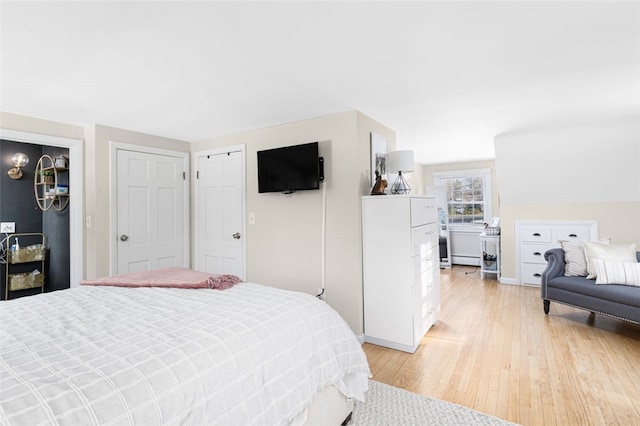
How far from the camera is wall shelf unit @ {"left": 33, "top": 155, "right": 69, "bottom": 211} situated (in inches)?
137

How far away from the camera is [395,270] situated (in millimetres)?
2816

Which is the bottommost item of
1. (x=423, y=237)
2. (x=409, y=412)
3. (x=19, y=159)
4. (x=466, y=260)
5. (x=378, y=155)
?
(x=409, y=412)

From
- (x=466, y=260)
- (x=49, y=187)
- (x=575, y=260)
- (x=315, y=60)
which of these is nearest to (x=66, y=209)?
(x=49, y=187)

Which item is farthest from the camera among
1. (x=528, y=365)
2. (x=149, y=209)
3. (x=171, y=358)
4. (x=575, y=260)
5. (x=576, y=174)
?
(x=576, y=174)

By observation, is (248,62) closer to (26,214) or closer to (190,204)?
(190,204)

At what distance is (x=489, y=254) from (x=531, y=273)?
74cm

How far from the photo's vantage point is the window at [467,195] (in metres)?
6.30

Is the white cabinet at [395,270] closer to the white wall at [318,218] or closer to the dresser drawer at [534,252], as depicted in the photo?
the white wall at [318,218]

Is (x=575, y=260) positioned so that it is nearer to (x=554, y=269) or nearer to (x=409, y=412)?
(x=554, y=269)

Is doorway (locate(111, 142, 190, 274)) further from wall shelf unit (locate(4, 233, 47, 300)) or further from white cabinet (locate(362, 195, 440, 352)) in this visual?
white cabinet (locate(362, 195, 440, 352))

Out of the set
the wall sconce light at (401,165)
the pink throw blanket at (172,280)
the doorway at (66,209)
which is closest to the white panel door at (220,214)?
the doorway at (66,209)

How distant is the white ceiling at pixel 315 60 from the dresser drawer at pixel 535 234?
1.98 metres

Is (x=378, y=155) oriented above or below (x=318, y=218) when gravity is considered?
above

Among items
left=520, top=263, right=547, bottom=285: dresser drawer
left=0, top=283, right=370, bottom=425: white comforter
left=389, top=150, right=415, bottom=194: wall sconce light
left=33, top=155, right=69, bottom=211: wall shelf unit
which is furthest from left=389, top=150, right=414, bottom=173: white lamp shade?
left=33, top=155, right=69, bottom=211: wall shelf unit
